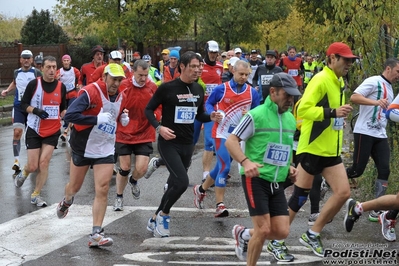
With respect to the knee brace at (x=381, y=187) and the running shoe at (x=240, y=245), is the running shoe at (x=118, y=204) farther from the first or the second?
the knee brace at (x=381, y=187)

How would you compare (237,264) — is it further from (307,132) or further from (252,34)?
(252,34)

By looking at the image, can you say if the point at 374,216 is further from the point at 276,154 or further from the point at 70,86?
the point at 70,86

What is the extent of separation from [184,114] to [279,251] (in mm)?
2062

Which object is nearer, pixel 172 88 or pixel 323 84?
pixel 323 84

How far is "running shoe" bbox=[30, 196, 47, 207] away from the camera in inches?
393

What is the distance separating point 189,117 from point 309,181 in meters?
1.59

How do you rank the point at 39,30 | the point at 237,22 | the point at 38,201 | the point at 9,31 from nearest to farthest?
the point at 38,201 < the point at 39,30 < the point at 237,22 < the point at 9,31

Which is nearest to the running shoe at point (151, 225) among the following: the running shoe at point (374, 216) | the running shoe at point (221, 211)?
the running shoe at point (221, 211)

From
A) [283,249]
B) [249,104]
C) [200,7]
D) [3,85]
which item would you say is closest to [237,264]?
[283,249]

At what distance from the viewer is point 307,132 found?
7582 mm

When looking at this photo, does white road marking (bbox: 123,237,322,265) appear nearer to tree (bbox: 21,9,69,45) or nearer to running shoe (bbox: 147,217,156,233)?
running shoe (bbox: 147,217,156,233)

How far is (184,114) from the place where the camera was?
27.5 feet

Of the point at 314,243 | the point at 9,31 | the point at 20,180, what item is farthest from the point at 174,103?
the point at 9,31

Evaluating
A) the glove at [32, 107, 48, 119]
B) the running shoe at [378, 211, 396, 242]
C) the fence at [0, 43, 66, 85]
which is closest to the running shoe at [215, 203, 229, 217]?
the running shoe at [378, 211, 396, 242]
